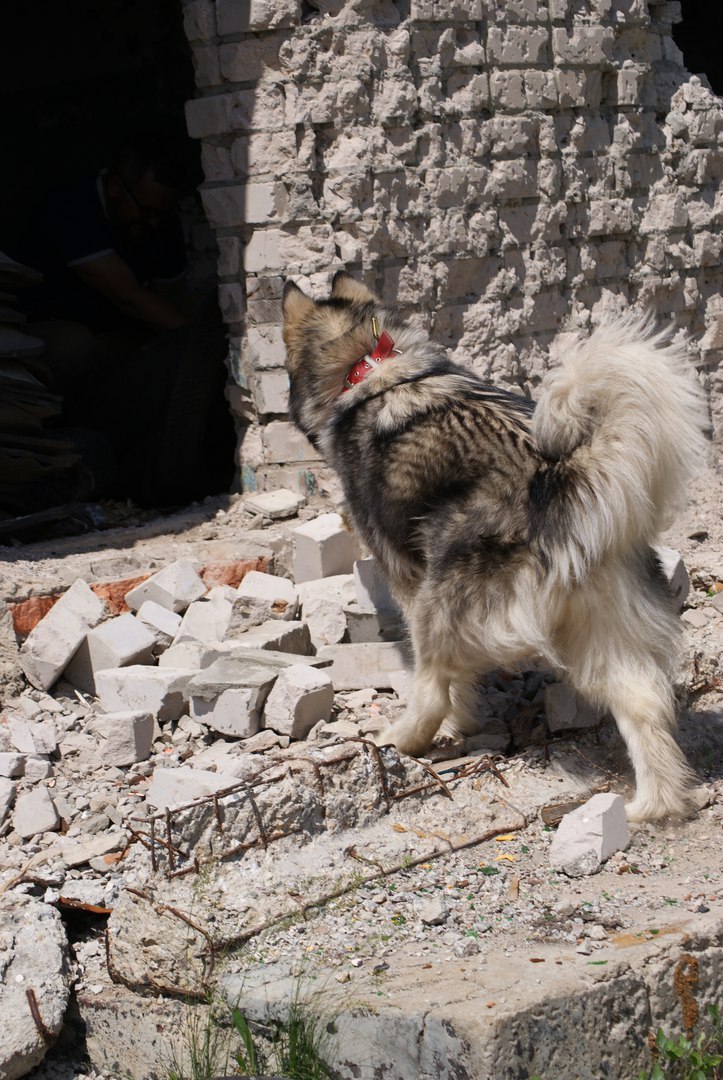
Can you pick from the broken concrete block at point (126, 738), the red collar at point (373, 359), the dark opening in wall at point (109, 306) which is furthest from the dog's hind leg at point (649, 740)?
the dark opening in wall at point (109, 306)

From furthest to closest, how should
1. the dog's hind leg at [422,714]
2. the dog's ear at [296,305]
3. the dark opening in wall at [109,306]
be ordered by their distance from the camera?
the dark opening in wall at [109,306]
the dog's ear at [296,305]
the dog's hind leg at [422,714]

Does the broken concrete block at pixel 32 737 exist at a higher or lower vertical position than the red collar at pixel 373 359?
lower

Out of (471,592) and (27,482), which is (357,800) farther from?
(27,482)

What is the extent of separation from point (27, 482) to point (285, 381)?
4.78 feet

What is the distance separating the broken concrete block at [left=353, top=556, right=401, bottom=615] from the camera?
15.1ft

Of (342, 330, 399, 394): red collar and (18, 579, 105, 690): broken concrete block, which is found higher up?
(342, 330, 399, 394): red collar

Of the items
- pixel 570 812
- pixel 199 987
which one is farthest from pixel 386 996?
pixel 570 812

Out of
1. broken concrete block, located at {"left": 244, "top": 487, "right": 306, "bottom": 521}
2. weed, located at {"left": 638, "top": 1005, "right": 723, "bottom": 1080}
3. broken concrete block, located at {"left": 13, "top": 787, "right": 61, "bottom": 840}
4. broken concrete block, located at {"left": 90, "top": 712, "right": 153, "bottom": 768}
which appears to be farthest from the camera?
broken concrete block, located at {"left": 244, "top": 487, "right": 306, "bottom": 521}

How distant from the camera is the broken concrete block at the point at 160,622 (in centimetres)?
476

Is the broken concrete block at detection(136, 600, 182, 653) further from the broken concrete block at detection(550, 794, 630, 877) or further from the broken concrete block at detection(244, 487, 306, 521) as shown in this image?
the broken concrete block at detection(550, 794, 630, 877)

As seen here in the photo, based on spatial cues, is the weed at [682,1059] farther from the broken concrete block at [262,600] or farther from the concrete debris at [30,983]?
the broken concrete block at [262,600]

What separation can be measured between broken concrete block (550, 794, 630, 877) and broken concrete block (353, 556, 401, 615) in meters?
1.37

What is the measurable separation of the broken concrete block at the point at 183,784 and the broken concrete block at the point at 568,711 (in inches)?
47.2

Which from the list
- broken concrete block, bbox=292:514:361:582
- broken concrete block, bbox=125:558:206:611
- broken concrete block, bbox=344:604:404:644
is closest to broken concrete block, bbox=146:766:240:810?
broken concrete block, bbox=344:604:404:644
